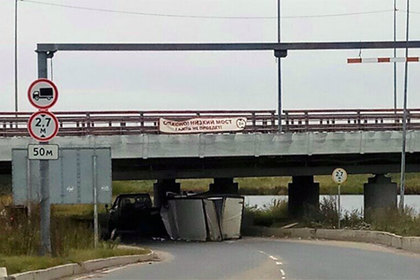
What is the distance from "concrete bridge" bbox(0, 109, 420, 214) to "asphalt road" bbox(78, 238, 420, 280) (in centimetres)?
899

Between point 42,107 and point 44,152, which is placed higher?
point 42,107

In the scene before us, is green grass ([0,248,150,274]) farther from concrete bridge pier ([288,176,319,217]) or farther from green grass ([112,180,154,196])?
green grass ([112,180,154,196])

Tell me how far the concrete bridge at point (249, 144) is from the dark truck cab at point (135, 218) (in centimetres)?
296

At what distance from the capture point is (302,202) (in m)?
48.2

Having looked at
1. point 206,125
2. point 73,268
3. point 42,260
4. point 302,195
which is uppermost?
point 206,125

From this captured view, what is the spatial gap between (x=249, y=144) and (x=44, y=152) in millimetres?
20241

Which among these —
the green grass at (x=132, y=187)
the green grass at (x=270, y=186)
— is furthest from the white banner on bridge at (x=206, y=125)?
the green grass at (x=270, y=186)

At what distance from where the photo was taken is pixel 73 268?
1828cm

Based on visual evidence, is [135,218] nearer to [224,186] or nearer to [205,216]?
[205,216]

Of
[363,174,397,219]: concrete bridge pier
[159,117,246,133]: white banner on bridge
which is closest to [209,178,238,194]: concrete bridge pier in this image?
[363,174,397,219]: concrete bridge pier

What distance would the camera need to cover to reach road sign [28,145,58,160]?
1852 cm

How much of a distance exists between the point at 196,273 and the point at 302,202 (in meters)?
29.0

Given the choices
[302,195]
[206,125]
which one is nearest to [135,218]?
[206,125]

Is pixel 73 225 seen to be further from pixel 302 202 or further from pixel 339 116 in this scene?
pixel 302 202
